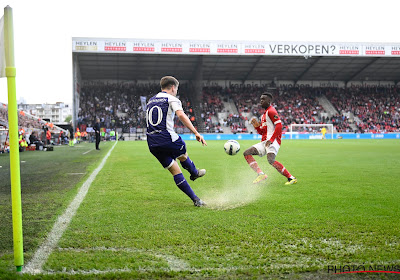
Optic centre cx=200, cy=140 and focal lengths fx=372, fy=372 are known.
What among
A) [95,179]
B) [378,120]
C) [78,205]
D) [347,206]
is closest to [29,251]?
[78,205]

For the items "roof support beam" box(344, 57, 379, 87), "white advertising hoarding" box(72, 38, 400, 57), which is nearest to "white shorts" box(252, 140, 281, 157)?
"white advertising hoarding" box(72, 38, 400, 57)

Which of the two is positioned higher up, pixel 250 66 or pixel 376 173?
pixel 250 66

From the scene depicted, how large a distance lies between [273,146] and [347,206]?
271 cm

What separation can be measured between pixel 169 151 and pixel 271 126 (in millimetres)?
3292

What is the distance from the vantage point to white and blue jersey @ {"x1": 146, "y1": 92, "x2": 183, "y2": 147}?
511cm

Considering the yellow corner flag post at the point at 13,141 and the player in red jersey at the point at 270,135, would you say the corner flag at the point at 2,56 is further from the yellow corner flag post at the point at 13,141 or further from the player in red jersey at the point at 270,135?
the player in red jersey at the point at 270,135

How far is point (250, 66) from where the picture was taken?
46000 mm

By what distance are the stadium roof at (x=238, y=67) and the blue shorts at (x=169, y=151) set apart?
122 feet

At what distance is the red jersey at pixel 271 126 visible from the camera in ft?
25.0

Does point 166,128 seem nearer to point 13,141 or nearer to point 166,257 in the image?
point 166,257

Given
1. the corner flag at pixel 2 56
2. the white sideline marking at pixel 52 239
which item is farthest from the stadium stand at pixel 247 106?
the corner flag at pixel 2 56

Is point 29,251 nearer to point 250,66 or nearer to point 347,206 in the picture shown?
point 347,206

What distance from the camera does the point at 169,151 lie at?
5180 mm

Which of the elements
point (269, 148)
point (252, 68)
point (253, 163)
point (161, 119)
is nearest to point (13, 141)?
point (161, 119)
